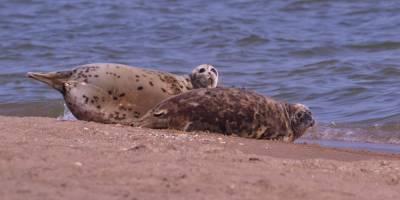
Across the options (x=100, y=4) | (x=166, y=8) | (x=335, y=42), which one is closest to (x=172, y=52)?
(x=335, y=42)

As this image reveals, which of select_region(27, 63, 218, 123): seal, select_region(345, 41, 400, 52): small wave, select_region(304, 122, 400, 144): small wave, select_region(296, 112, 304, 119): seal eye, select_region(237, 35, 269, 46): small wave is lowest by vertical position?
select_region(237, 35, 269, 46): small wave

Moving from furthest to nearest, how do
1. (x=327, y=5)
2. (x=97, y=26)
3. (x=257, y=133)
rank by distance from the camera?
(x=327, y=5), (x=97, y=26), (x=257, y=133)

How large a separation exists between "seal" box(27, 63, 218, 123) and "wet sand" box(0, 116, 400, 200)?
2.91 feet

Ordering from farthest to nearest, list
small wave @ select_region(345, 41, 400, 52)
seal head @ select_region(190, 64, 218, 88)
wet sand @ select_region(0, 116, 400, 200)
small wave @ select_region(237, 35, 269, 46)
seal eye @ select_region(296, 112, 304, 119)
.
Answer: small wave @ select_region(237, 35, 269, 46) → small wave @ select_region(345, 41, 400, 52) → seal head @ select_region(190, 64, 218, 88) → seal eye @ select_region(296, 112, 304, 119) → wet sand @ select_region(0, 116, 400, 200)

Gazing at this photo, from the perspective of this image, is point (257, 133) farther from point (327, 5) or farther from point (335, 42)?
point (327, 5)

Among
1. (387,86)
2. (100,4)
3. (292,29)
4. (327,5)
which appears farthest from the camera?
(100,4)

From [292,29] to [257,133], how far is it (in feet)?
23.5

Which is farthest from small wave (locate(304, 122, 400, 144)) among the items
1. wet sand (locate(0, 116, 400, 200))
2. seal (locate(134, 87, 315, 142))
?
wet sand (locate(0, 116, 400, 200))

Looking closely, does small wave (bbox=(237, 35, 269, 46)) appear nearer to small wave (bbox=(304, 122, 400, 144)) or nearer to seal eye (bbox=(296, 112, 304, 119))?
small wave (bbox=(304, 122, 400, 144))

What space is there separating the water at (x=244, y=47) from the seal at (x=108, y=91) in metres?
1.48

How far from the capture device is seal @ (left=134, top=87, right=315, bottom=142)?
20.3 feet

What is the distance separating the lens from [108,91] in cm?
647

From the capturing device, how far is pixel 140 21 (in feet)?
48.0

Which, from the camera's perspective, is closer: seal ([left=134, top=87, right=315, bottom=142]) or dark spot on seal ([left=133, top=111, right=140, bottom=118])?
seal ([left=134, top=87, right=315, bottom=142])
